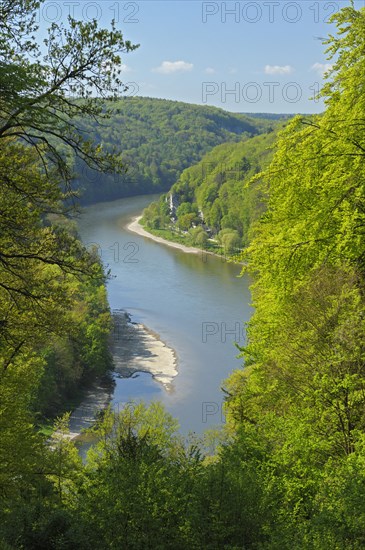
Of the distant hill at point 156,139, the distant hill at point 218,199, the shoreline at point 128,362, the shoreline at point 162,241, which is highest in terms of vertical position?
the distant hill at point 156,139

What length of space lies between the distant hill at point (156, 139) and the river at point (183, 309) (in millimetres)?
38237

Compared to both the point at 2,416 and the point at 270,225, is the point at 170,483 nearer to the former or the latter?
the point at 2,416

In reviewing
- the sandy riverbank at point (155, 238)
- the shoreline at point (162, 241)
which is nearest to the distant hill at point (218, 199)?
the sandy riverbank at point (155, 238)

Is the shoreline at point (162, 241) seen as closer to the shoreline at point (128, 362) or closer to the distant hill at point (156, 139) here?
the distant hill at point (156, 139)

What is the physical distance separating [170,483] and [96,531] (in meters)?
1.04

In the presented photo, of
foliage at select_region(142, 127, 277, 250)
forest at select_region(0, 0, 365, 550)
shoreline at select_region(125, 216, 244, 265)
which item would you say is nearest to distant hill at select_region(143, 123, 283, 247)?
foliage at select_region(142, 127, 277, 250)

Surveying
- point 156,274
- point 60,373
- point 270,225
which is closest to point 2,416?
point 270,225

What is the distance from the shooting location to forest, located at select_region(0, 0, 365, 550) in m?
6.37

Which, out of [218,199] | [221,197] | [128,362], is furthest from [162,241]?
[128,362]

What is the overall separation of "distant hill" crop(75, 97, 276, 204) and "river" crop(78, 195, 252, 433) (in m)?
38.2

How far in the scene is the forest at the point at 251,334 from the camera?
20.9 feet

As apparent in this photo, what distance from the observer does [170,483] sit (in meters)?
7.18

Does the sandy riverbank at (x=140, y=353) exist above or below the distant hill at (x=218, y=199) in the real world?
below

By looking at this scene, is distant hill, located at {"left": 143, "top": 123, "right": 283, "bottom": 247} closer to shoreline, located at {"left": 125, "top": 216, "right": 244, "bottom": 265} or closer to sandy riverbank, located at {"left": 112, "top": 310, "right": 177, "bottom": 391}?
shoreline, located at {"left": 125, "top": 216, "right": 244, "bottom": 265}
